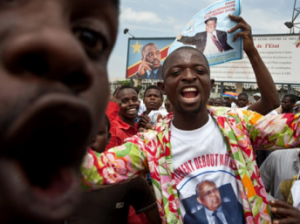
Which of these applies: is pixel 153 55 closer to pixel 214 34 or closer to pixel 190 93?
pixel 214 34

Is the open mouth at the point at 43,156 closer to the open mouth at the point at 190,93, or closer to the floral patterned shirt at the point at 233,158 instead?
the floral patterned shirt at the point at 233,158

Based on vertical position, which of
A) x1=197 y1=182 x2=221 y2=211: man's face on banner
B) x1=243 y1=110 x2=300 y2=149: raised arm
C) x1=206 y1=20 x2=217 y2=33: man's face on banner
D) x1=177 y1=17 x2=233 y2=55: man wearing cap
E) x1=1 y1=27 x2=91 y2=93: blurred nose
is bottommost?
x1=197 y1=182 x2=221 y2=211: man's face on banner

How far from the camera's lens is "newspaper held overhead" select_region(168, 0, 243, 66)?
2234 mm

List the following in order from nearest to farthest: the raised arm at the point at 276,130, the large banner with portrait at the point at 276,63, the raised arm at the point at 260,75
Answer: the raised arm at the point at 276,130 → the raised arm at the point at 260,75 → the large banner with portrait at the point at 276,63

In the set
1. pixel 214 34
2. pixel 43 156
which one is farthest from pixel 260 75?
pixel 43 156

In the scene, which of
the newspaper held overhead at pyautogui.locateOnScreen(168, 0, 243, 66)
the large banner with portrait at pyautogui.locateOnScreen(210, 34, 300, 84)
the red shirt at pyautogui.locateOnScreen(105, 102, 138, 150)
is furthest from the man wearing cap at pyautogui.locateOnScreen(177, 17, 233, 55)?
the large banner with portrait at pyautogui.locateOnScreen(210, 34, 300, 84)

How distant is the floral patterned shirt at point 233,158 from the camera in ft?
5.68

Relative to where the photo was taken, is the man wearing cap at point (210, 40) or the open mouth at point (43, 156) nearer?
the open mouth at point (43, 156)

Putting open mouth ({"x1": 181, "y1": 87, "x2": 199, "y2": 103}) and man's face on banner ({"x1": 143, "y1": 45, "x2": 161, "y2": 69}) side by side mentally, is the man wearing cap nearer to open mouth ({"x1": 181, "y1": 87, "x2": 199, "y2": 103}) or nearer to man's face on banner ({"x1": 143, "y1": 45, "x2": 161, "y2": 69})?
open mouth ({"x1": 181, "y1": 87, "x2": 199, "y2": 103})

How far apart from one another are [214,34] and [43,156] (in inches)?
80.1

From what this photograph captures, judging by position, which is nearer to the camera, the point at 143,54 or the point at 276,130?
the point at 276,130

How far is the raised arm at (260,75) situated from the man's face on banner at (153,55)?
15.0 metres

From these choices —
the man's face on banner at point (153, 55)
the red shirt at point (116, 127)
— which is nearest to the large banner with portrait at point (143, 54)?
the man's face on banner at point (153, 55)

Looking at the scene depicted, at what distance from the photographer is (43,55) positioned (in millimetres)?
481
